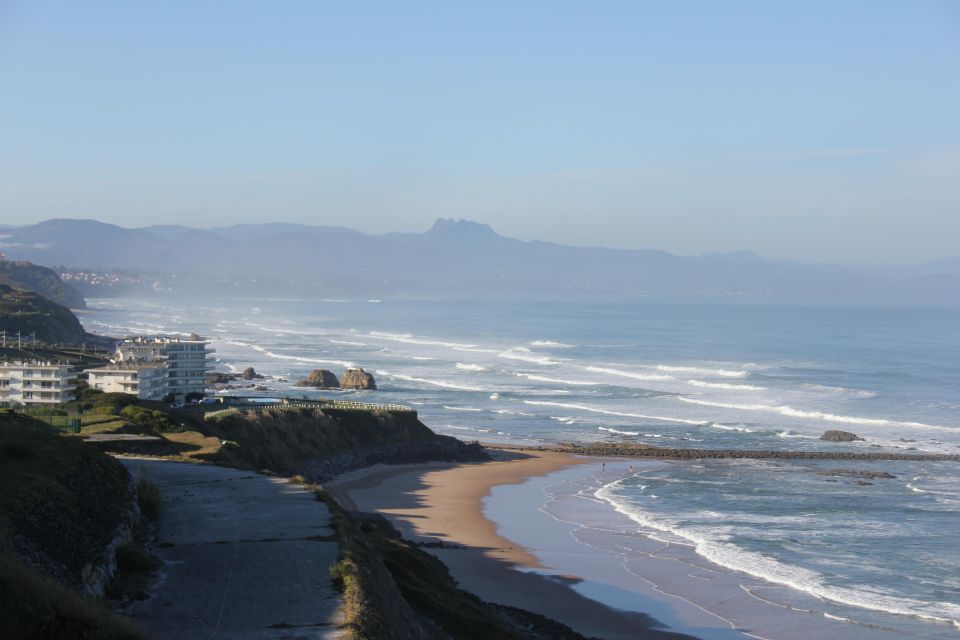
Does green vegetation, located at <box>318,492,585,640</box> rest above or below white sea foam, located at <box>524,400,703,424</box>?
above

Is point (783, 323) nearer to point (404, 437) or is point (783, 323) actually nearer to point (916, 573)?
point (404, 437)

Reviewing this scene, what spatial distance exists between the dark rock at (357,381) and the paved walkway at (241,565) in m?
49.6

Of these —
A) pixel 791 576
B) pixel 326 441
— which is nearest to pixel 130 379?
pixel 326 441

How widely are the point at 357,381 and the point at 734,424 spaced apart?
26359mm

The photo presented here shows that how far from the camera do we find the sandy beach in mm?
24091

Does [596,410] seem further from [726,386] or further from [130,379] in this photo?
[130,379]

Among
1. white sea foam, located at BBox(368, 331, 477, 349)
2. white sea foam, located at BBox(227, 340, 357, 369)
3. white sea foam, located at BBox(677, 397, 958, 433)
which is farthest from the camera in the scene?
white sea foam, located at BBox(368, 331, 477, 349)

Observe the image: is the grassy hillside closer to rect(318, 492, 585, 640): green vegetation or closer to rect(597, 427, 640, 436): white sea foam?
rect(318, 492, 585, 640): green vegetation

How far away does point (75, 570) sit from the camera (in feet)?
47.2

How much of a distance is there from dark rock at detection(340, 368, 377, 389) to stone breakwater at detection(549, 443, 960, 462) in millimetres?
25669

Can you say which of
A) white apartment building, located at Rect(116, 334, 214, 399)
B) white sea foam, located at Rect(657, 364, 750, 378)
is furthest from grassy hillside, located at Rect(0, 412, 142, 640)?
white sea foam, located at Rect(657, 364, 750, 378)

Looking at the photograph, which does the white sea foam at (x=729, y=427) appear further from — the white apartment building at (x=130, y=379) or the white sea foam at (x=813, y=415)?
the white apartment building at (x=130, y=379)

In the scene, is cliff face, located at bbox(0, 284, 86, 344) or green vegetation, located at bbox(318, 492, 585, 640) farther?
cliff face, located at bbox(0, 284, 86, 344)

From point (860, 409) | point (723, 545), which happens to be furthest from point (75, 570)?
point (860, 409)
